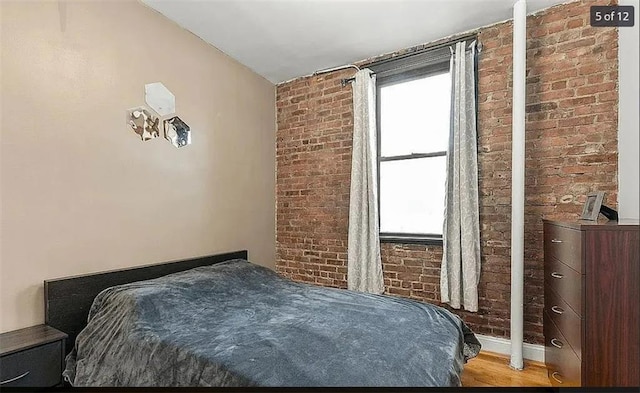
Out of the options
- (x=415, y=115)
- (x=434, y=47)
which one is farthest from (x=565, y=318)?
(x=434, y=47)

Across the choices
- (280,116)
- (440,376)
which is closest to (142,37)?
(280,116)

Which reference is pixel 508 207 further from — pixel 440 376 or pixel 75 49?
pixel 75 49

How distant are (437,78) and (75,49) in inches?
96.4

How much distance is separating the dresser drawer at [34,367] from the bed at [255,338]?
0.27ft

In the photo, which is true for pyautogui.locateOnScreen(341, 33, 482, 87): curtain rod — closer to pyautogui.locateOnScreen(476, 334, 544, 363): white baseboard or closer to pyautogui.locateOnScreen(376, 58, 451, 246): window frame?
pyautogui.locateOnScreen(376, 58, 451, 246): window frame

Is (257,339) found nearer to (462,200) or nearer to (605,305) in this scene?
(605,305)

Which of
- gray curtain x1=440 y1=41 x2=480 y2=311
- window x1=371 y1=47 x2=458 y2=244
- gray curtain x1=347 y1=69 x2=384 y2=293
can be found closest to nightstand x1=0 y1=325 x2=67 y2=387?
gray curtain x1=347 y1=69 x2=384 y2=293

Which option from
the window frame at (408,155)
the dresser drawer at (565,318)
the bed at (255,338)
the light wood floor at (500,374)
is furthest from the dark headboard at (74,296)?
the dresser drawer at (565,318)

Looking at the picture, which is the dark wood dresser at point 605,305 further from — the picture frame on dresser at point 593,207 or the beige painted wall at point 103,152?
the beige painted wall at point 103,152

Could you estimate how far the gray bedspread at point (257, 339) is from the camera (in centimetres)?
124

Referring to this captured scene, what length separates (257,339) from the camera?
148cm

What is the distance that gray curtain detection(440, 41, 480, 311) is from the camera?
2.36 metres

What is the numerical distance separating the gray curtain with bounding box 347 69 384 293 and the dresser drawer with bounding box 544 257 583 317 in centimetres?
121

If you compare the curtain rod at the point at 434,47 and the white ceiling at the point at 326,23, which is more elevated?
the white ceiling at the point at 326,23
